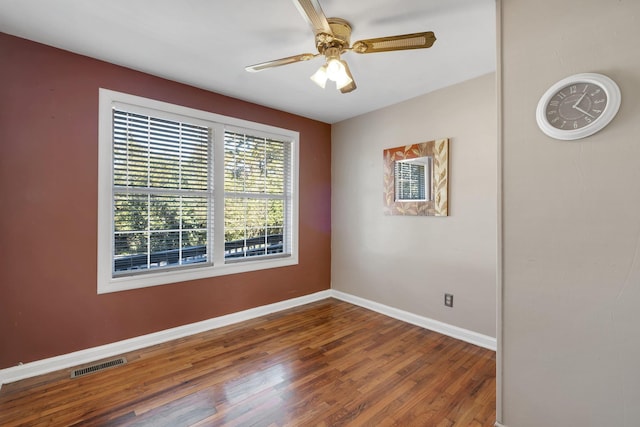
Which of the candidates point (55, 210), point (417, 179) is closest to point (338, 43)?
point (417, 179)

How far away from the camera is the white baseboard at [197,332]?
7.38 feet

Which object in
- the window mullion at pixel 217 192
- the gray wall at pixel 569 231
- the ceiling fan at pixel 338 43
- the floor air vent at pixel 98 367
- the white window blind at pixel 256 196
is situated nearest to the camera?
the gray wall at pixel 569 231

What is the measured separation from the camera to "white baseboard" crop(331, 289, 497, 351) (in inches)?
108

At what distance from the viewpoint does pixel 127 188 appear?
267 cm

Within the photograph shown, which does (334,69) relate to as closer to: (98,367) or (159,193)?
(159,193)

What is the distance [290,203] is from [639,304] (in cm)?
320

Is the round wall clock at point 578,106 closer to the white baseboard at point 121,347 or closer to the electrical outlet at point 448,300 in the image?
the electrical outlet at point 448,300

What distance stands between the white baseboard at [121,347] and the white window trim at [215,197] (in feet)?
1.58

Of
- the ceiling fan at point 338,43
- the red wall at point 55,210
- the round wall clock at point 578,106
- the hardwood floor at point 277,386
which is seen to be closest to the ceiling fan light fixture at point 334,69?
the ceiling fan at point 338,43

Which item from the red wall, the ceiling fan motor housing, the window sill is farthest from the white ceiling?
the window sill

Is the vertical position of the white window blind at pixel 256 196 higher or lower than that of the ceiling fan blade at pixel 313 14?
lower

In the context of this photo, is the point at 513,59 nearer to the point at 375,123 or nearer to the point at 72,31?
the point at 375,123

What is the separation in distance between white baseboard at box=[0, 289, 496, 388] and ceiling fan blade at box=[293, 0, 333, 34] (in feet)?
9.52

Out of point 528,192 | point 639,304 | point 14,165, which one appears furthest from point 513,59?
point 14,165
